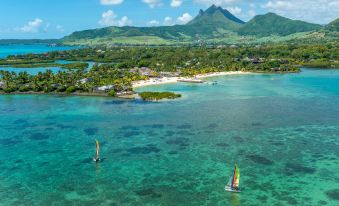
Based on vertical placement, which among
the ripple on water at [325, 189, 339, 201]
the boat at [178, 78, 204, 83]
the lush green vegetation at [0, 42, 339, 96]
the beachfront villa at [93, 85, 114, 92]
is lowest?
the ripple on water at [325, 189, 339, 201]

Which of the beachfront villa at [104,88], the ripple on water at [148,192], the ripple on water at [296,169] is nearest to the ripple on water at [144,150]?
the ripple on water at [148,192]

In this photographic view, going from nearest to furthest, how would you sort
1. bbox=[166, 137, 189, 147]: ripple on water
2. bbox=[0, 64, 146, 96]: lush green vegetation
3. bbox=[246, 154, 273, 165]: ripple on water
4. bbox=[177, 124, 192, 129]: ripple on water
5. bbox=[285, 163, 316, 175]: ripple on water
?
1. bbox=[285, 163, 316, 175]: ripple on water
2. bbox=[246, 154, 273, 165]: ripple on water
3. bbox=[166, 137, 189, 147]: ripple on water
4. bbox=[177, 124, 192, 129]: ripple on water
5. bbox=[0, 64, 146, 96]: lush green vegetation

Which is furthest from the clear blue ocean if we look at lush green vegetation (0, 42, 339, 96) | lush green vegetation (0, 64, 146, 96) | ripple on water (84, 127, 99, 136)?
lush green vegetation (0, 42, 339, 96)

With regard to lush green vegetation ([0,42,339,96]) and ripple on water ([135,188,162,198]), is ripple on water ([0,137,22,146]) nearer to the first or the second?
ripple on water ([135,188,162,198])

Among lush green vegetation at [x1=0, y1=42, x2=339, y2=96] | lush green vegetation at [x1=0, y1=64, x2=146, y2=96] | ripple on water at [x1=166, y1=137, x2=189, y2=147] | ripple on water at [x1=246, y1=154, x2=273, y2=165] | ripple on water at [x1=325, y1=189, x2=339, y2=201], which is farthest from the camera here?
lush green vegetation at [x1=0, y1=42, x2=339, y2=96]

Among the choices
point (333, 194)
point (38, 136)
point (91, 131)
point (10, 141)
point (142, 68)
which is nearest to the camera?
point (333, 194)

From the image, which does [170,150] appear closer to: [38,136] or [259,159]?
[259,159]

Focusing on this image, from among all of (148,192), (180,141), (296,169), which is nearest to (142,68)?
(180,141)

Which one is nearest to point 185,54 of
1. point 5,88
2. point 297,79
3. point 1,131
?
point 297,79

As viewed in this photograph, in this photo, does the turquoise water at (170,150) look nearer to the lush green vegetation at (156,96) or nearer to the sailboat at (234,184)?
the sailboat at (234,184)
